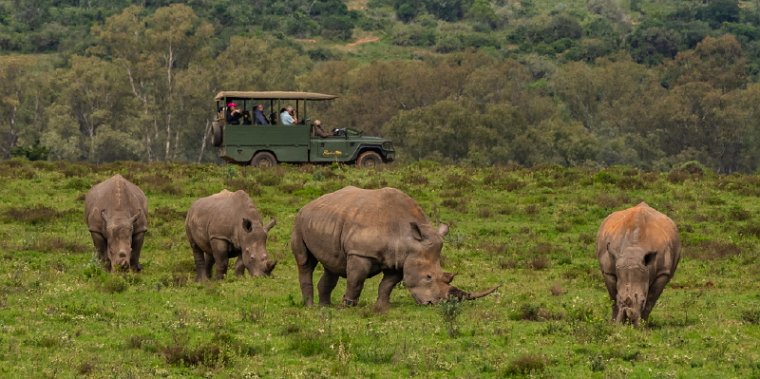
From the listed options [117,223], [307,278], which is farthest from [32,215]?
[307,278]

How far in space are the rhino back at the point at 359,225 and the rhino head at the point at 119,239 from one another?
4851 mm

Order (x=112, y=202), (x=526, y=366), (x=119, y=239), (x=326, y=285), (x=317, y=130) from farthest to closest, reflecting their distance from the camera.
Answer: (x=317, y=130), (x=112, y=202), (x=119, y=239), (x=326, y=285), (x=526, y=366)

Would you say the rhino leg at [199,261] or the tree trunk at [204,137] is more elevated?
the rhino leg at [199,261]

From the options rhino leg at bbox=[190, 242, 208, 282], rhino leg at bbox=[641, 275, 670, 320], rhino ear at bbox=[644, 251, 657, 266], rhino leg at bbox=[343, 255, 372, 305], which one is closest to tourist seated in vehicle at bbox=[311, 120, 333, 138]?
rhino leg at bbox=[190, 242, 208, 282]

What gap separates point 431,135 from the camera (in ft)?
261

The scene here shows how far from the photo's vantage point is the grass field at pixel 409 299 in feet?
50.4

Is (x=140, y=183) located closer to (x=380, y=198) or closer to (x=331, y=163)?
(x=331, y=163)

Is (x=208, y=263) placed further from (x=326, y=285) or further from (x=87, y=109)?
(x=87, y=109)

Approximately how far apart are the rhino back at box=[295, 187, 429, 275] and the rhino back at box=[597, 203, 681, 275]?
116 inches

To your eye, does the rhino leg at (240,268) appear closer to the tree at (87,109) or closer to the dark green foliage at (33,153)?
the dark green foliage at (33,153)

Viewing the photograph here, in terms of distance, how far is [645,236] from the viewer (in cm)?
1812

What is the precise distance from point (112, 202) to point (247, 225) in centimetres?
301

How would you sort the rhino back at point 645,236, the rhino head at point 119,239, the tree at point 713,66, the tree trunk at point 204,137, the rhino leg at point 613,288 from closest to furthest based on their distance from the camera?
the rhino back at point 645,236 < the rhino leg at point 613,288 < the rhino head at point 119,239 < the tree trunk at point 204,137 < the tree at point 713,66

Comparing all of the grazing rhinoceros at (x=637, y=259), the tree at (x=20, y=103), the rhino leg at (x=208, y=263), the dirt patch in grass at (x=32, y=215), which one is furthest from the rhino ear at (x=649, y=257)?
the tree at (x=20, y=103)
